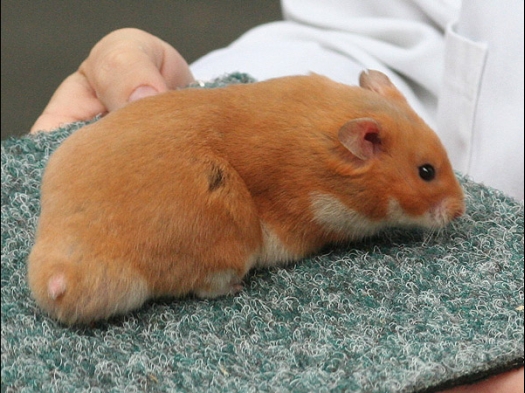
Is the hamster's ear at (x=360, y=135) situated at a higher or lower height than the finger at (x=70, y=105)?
higher

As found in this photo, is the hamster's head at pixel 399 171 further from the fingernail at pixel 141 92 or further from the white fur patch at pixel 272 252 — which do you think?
the fingernail at pixel 141 92

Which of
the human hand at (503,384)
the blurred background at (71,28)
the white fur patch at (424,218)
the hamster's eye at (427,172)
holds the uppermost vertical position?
the blurred background at (71,28)

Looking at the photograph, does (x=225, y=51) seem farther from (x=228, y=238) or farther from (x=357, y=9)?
(x=228, y=238)

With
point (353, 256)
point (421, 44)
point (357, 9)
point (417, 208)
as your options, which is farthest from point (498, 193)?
point (357, 9)

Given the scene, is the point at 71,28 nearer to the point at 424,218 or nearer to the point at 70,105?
the point at 70,105

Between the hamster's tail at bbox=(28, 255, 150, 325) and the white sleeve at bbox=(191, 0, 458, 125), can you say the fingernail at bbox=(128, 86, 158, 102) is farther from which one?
the hamster's tail at bbox=(28, 255, 150, 325)

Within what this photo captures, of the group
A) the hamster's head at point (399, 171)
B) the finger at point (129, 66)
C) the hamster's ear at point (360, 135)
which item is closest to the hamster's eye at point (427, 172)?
the hamster's head at point (399, 171)

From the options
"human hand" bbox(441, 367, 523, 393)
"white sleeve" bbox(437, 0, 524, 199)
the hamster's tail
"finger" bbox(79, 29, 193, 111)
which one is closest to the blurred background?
"finger" bbox(79, 29, 193, 111)
